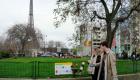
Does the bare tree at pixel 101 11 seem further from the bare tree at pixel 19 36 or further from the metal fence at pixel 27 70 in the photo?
the bare tree at pixel 19 36

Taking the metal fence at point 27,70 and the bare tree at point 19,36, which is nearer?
the metal fence at point 27,70

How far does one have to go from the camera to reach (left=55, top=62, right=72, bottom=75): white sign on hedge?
2117 cm

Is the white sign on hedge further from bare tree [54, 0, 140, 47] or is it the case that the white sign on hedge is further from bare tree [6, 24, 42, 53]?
bare tree [6, 24, 42, 53]

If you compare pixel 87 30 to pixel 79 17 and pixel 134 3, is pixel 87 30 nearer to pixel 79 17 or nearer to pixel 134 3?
pixel 79 17

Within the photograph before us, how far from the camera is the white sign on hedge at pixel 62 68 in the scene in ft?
69.5

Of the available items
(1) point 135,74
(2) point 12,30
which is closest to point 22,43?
(2) point 12,30

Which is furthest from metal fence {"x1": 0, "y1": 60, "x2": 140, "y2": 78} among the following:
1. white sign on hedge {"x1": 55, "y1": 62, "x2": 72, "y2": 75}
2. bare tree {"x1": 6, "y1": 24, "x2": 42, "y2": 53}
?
bare tree {"x1": 6, "y1": 24, "x2": 42, "y2": 53}

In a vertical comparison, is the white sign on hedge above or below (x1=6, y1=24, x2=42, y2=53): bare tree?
below

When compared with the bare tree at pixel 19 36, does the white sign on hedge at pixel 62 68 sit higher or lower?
lower

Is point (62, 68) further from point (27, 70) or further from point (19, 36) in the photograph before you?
point (19, 36)

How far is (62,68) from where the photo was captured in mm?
21359

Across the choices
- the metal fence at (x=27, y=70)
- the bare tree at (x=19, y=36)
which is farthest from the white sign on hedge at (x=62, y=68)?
the bare tree at (x=19, y=36)

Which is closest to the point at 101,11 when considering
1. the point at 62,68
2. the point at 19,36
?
the point at 62,68

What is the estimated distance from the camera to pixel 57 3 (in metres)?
24.1
